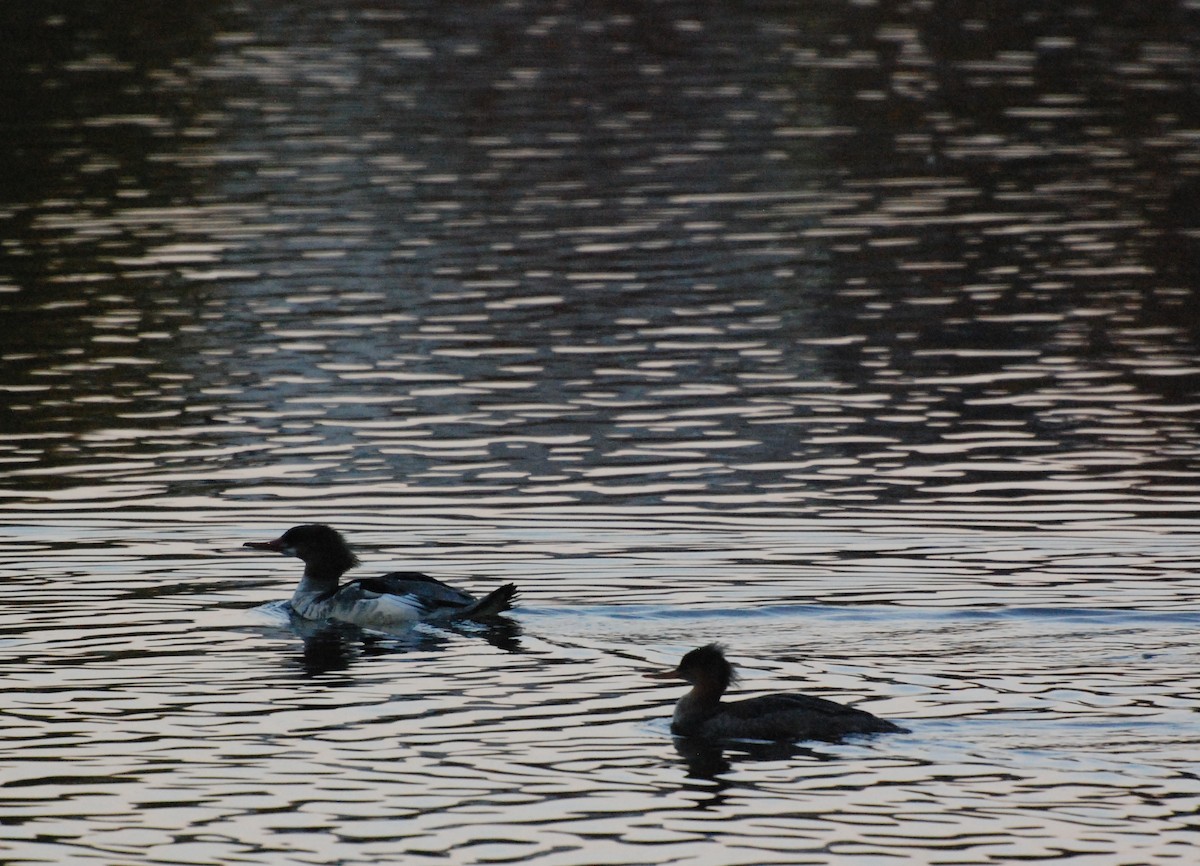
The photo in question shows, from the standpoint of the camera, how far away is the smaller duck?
42.6ft

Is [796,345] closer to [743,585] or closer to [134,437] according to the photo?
[134,437]

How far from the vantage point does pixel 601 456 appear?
68.2 feet

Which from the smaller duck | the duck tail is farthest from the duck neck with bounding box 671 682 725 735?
the duck tail

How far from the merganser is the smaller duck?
1924mm

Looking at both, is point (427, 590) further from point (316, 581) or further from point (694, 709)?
point (694, 709)

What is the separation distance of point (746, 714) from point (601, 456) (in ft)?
24.8

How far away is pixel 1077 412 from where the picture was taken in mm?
22359

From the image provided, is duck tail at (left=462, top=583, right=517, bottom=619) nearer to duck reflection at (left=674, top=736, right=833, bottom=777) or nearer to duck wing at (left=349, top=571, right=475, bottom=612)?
duck wing at (left=349, top=571, right=475, bottom=612)

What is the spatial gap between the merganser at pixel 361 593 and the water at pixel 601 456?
240 millimetres

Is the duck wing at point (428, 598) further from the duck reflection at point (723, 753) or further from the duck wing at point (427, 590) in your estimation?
the duck reflection at point (723, 753)

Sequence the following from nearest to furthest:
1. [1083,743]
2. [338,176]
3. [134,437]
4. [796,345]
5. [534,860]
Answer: [534,860] < [1083,743] < [134,437] < [796,345] < [338,176]

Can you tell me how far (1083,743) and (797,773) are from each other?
4.99 feet

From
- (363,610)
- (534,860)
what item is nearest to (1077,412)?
(363,610)

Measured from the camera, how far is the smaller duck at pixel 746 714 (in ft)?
42.6
